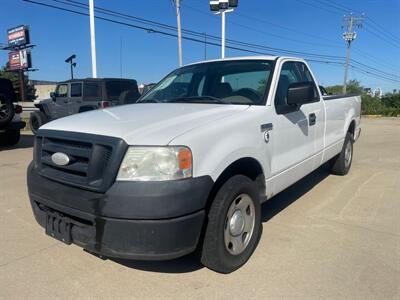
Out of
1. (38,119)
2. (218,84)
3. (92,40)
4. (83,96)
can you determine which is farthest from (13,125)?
(92,40)

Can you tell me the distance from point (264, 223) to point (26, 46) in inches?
2439

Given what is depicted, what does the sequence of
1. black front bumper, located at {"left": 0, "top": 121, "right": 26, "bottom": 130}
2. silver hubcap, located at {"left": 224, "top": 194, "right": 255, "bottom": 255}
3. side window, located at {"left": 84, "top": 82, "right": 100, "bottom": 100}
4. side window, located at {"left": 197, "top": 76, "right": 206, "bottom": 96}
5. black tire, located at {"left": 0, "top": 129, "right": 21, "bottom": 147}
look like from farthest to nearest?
1. side window, located at {"left": 84, "top": 82, "right": 100, "bottom": 100}
2. black tire, located at {"left": 0, "top": 129, "right": 21, "bottom": 147}
3. black front bumper, located at {"left": 0, "top": 121, "right": 26, "bottom": 130}
4. side window, located at {"left": 197, "top": 76, "right": 206, "bottom": 96}
5. silver hubcap, located at {"left": 224, "top": 194, "right": 255, "bottom": 255}

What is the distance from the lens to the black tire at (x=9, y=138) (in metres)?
10.3

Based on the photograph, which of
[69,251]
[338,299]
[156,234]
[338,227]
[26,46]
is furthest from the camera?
[26,46]

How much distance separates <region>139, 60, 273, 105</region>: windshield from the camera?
4.05 meters

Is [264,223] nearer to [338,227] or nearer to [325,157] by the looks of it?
[338,227]

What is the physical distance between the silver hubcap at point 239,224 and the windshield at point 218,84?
105cm

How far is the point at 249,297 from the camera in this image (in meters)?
2.89

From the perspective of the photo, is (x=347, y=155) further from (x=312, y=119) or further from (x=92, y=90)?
(x=92, y=90)

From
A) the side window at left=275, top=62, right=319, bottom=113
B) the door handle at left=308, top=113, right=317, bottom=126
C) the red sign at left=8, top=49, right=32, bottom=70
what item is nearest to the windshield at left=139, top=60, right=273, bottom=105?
the side window at left=275, top=62, right=319, bottom=113

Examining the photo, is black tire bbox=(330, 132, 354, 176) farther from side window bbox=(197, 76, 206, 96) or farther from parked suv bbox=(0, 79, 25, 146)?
parked suv bbox=(0, 79, 25, 146)

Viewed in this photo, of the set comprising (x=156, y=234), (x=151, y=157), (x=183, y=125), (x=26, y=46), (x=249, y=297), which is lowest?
(x=249, y=297)

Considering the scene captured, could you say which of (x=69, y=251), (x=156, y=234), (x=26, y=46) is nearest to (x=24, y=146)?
(x=69, y=251)

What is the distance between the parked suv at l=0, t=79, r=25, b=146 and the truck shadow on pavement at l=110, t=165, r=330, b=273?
23.0ft
